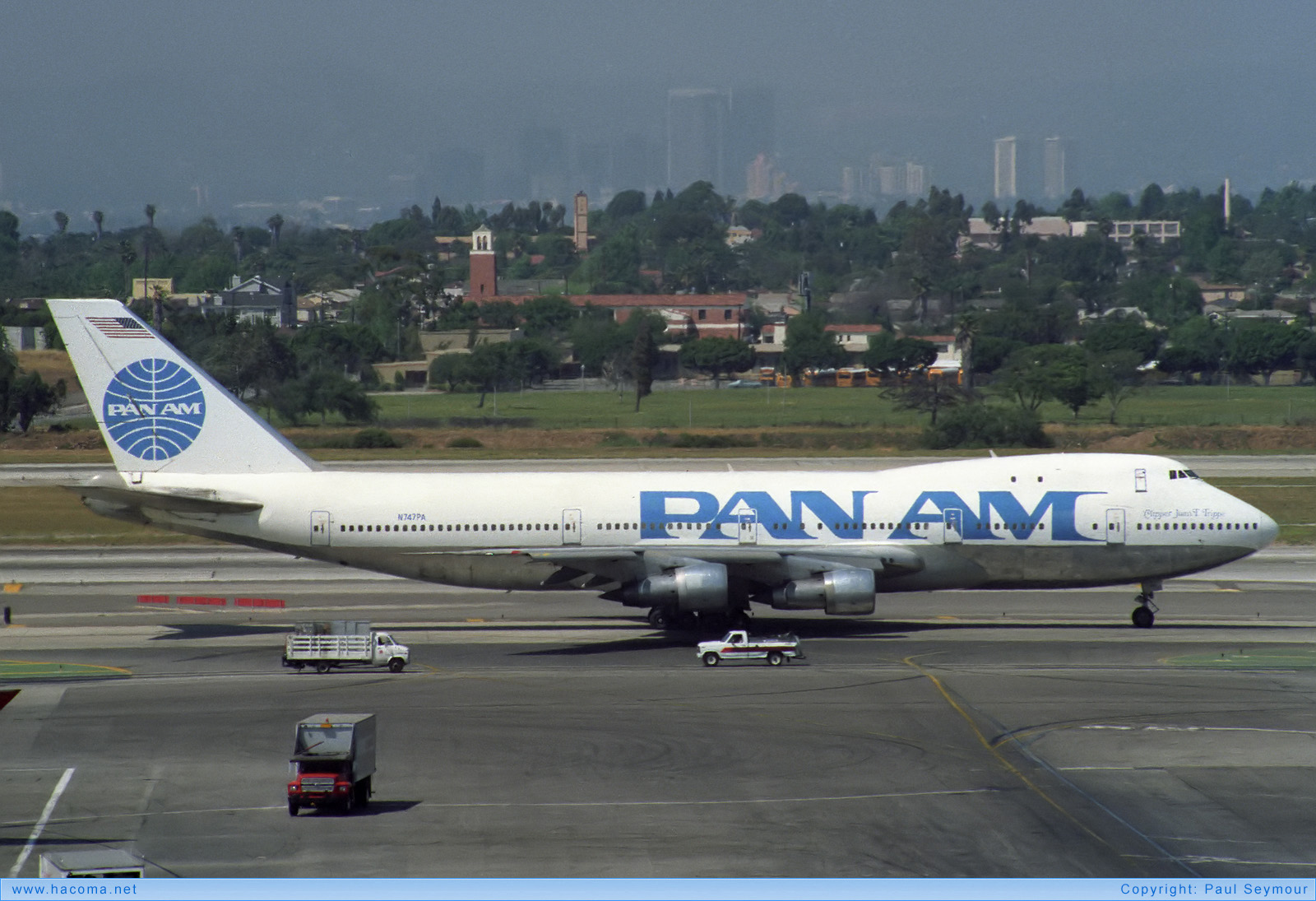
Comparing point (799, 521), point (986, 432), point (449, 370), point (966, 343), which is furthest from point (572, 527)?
point (966, 343)

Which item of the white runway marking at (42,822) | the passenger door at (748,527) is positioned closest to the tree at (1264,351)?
Result: the passenger door at (748,527)

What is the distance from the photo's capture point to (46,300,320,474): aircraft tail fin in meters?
45.4

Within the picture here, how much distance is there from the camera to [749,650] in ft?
133

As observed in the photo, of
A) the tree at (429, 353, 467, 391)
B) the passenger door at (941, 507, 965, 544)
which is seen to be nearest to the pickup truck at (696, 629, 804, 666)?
the passenger door at (941, 507, 965, 544)

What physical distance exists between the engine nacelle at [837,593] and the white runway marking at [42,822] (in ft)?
65.6

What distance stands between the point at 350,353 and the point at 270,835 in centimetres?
13758

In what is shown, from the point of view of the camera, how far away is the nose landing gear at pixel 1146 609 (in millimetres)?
45375

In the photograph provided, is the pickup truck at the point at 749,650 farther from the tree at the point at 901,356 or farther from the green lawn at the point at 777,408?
the tree at the point at 901,356

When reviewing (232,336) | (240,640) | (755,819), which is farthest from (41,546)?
(232,336)

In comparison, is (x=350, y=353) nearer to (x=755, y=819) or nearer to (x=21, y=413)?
(x=21, y=413)

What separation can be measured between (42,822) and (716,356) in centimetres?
15867

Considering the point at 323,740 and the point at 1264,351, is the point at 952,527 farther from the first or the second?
the point at 1264,351

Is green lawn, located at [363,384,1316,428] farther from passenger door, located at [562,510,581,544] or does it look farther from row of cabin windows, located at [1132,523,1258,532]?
passenger door, located at [562,510,581,544]

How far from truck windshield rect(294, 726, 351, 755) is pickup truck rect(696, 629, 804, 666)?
1490 centimetres
